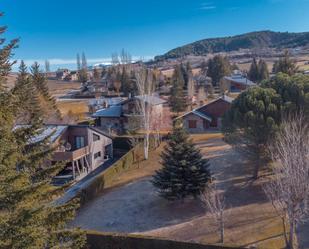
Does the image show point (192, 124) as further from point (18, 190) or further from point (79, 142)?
point (18, 190)

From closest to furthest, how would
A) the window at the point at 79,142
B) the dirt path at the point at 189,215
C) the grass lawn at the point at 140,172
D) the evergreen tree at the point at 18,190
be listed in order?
the evergreen tree at the point at 18,190 → the dirt path at the point at 189,215 → the grass lawn at the point at 140,172 → the window at the point at 79,142

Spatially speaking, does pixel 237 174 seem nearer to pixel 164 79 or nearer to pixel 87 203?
pixel 87 203

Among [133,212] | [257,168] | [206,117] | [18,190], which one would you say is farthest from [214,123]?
[18,190]

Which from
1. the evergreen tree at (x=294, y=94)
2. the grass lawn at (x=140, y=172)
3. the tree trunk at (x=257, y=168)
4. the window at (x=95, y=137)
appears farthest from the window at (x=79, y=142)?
the evergreen tree at (x=294, y=94)

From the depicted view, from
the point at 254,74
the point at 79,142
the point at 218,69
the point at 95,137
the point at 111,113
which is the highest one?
the point at 218,69

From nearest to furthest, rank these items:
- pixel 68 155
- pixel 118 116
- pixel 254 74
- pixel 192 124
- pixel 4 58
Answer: pixel 4 58, pixel 68 155, pixel 192 124, pixel 118 116, pixel 254 74

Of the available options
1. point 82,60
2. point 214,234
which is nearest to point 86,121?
point 214,234

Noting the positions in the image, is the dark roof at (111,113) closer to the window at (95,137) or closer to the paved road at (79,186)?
the paved road at (79,186)
